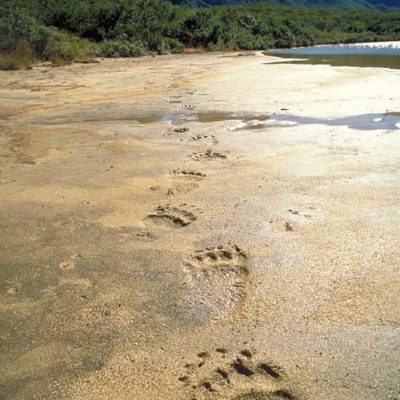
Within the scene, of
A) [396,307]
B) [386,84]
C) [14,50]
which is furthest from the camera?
[14,50]

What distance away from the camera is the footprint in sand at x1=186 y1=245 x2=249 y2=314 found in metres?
2.82

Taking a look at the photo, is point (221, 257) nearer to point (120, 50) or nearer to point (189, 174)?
point (189, 174)

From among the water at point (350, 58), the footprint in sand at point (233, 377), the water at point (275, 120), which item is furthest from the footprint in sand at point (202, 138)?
the water at point (350, 58)

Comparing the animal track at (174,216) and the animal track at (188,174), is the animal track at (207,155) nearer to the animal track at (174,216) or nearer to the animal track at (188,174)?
the animal track at (188,174)

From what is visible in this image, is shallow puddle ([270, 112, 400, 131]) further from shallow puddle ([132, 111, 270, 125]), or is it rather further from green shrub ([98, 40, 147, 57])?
green shrub ([98, 40, 147, 57])

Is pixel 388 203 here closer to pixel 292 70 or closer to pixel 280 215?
pixel 280 215

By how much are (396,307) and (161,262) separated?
148 cm

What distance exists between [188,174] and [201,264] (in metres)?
1.91

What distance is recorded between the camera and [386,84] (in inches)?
441

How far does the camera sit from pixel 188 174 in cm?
501

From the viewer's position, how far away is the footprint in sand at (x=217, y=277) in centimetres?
282

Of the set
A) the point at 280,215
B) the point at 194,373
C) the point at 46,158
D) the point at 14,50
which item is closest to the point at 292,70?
the point at 14,50

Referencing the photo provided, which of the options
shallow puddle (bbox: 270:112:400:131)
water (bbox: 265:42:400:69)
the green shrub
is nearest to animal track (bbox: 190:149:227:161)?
shallow puddle (bbox: 270:112:400:131)

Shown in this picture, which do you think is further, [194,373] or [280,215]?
[280,215]
